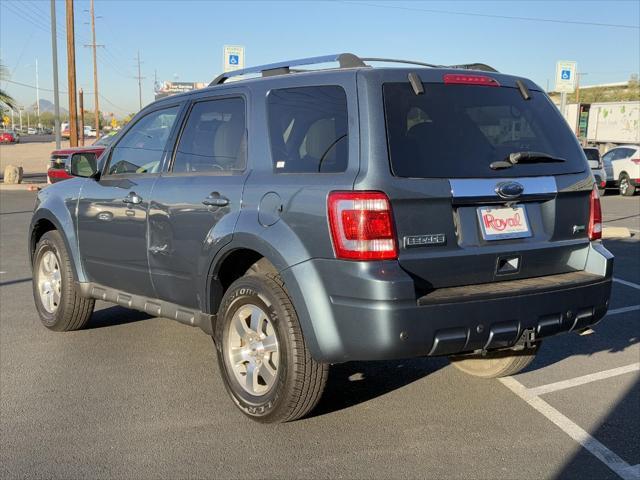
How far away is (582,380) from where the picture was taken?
5.11 meters

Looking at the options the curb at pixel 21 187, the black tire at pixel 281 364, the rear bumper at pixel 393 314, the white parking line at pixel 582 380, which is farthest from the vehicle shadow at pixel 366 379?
the curb at pixel 21 187

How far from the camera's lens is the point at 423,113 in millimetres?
3881

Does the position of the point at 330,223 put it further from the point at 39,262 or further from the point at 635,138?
the point at 635,138

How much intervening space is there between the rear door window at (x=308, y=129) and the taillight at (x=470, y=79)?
2.00ft

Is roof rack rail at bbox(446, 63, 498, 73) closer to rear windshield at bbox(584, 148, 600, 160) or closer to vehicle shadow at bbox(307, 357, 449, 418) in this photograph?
vehicle shadow at bbox(307, 357, 449, 418)

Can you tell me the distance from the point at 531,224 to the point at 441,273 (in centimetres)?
70

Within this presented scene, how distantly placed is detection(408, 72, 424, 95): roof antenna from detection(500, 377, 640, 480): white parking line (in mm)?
2064

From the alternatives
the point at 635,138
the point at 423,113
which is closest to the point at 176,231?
the point at 423,113

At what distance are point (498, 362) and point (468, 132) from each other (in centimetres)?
177

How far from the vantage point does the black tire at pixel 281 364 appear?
3.88 meters

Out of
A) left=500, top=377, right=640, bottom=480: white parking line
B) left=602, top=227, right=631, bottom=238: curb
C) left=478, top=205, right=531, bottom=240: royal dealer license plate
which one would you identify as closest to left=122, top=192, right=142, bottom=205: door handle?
left=478, top=205, right=531, bottom=240: royal dealer license plate

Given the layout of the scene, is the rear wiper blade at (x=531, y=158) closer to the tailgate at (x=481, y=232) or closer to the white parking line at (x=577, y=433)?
the tailgate at (x=481, y=232)

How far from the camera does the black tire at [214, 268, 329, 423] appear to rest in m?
3.88

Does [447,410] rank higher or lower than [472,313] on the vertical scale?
lower
